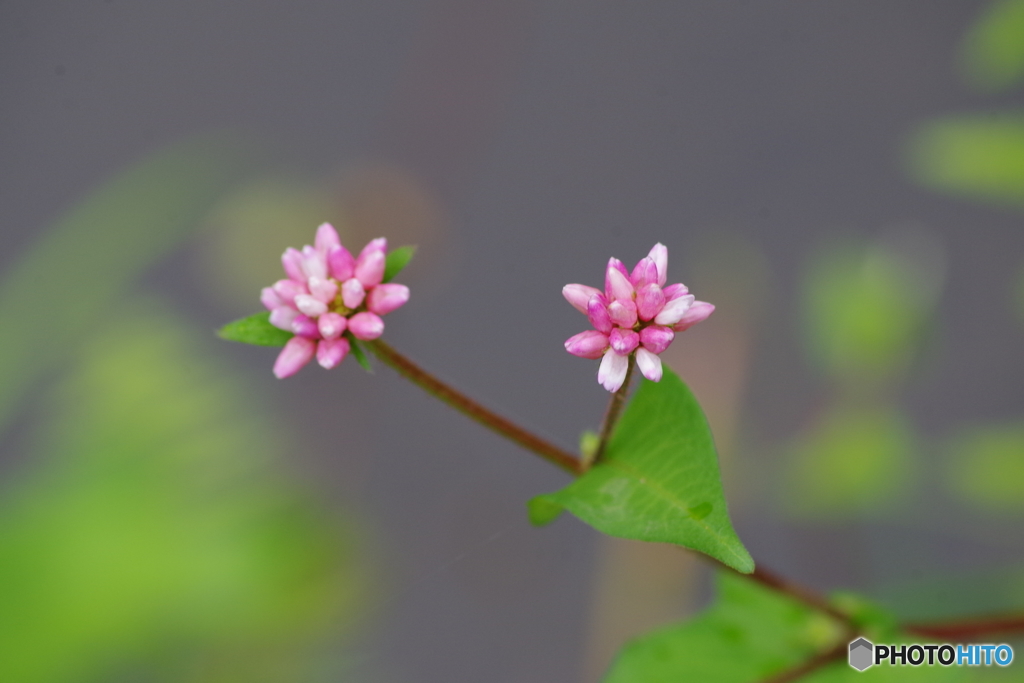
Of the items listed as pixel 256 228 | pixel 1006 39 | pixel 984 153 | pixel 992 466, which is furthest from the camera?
pixel 256 228

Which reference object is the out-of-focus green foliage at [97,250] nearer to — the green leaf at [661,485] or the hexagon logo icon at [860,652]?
the green leaf at [661,485]

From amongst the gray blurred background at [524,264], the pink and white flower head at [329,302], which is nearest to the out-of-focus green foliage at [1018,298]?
the gray blurred background at [524,264]

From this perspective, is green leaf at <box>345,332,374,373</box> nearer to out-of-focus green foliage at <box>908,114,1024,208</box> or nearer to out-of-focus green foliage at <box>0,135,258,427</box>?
out-of-focus green foliage at <box>908,114,1024,208</box>

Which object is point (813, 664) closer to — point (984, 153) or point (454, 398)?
point (454, 398)

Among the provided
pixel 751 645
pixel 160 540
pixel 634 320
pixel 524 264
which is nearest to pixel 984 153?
pixel 751 645

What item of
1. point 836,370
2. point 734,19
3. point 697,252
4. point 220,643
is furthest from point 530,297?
point 220,643

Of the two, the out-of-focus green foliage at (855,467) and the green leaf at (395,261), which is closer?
the green leaf at (395,261)
